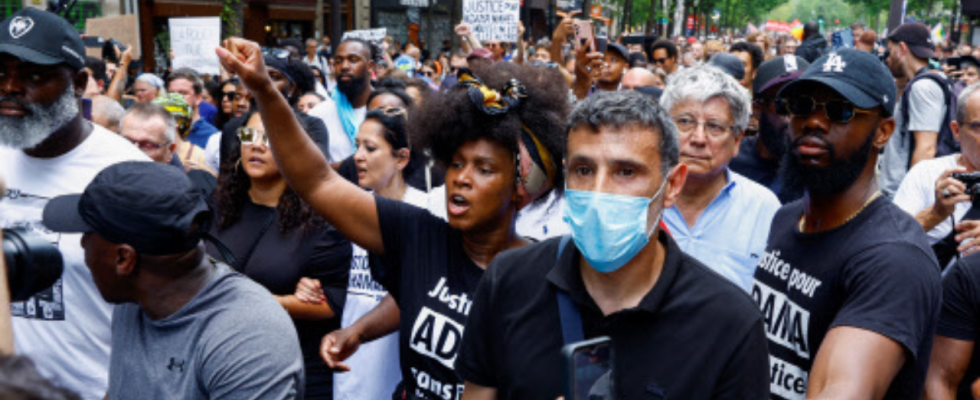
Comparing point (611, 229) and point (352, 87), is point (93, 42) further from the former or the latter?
point (611, 229)

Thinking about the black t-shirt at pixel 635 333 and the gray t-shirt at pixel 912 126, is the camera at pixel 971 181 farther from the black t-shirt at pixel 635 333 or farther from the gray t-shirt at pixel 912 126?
the gray t-shirt at pixel 912 126

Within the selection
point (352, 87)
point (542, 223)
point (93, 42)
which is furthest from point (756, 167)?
point (93, 42)

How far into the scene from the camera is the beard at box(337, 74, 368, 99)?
25.9 ft

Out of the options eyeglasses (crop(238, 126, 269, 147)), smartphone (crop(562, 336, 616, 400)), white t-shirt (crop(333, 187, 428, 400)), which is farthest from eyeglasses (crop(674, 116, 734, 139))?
smartphone (crop(562, 336, 616, 400))

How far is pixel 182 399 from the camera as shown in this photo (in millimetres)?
2568

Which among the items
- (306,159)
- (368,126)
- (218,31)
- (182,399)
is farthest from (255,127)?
(218,31)

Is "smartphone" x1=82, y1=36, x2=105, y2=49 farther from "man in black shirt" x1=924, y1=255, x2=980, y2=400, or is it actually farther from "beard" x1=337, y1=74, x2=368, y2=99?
"man in black shirt" x1=924, y1=255, x2=980, y2=400

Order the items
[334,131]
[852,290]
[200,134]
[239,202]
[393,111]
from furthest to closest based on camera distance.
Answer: [200,134] → [334,131] → [393,111] → [239,202] → [852,290]

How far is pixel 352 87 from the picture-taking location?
7.93 m

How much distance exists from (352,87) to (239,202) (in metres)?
3.59

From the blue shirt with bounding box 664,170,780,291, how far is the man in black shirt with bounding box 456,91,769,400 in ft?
4.45

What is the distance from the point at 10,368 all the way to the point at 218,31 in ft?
34.9

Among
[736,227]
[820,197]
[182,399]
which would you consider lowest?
[182,399]

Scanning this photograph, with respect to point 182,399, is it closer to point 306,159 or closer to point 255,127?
point 306,159
